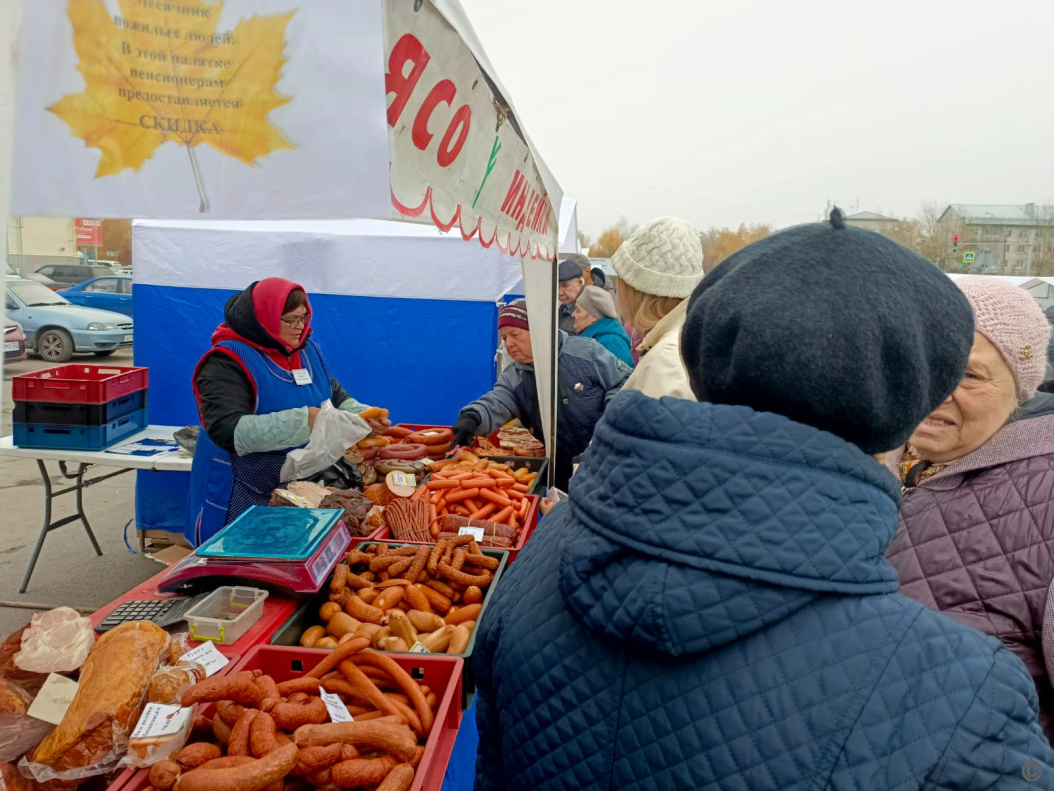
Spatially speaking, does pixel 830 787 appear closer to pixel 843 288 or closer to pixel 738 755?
pixel 738 755

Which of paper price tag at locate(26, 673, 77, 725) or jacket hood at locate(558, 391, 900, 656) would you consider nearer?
jacket hood at locate(558, 391, 900, 656)

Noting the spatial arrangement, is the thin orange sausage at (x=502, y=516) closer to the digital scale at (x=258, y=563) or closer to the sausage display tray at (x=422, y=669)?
the digital scale at (x=258, y=563)

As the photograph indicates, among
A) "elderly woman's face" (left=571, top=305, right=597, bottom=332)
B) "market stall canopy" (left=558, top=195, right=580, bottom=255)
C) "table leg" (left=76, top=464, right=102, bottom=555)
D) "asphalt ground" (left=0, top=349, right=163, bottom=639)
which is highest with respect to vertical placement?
"market stall canopy" (left=558, top=195, right=580, bottom=255)

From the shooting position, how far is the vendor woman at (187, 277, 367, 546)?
3.56m

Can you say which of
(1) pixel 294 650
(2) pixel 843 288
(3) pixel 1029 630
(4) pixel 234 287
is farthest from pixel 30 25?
(4) pixel 234 287

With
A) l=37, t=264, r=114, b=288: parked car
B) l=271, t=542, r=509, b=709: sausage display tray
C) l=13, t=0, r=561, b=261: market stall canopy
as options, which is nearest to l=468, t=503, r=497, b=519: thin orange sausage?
l=271, t=542, r=509, b=709: sausage display tray

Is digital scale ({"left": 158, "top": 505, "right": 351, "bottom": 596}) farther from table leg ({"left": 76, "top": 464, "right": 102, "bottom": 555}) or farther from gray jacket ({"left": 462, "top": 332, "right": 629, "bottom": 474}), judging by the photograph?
table leg ({"left": 76, "top": 464, "right": 102, "bottom": 555})

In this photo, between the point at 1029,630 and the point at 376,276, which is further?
the point at 376,276

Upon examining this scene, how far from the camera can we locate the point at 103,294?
19312 millimetres

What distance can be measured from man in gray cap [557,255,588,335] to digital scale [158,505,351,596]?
183 inches

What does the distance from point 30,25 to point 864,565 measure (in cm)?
211

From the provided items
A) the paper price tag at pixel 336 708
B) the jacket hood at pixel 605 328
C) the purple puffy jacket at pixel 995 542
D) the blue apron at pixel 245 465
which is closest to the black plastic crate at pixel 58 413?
the blue apron at pixel 245 465

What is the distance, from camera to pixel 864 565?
78 cm

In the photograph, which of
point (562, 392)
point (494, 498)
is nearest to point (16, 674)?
point (494, 498)
